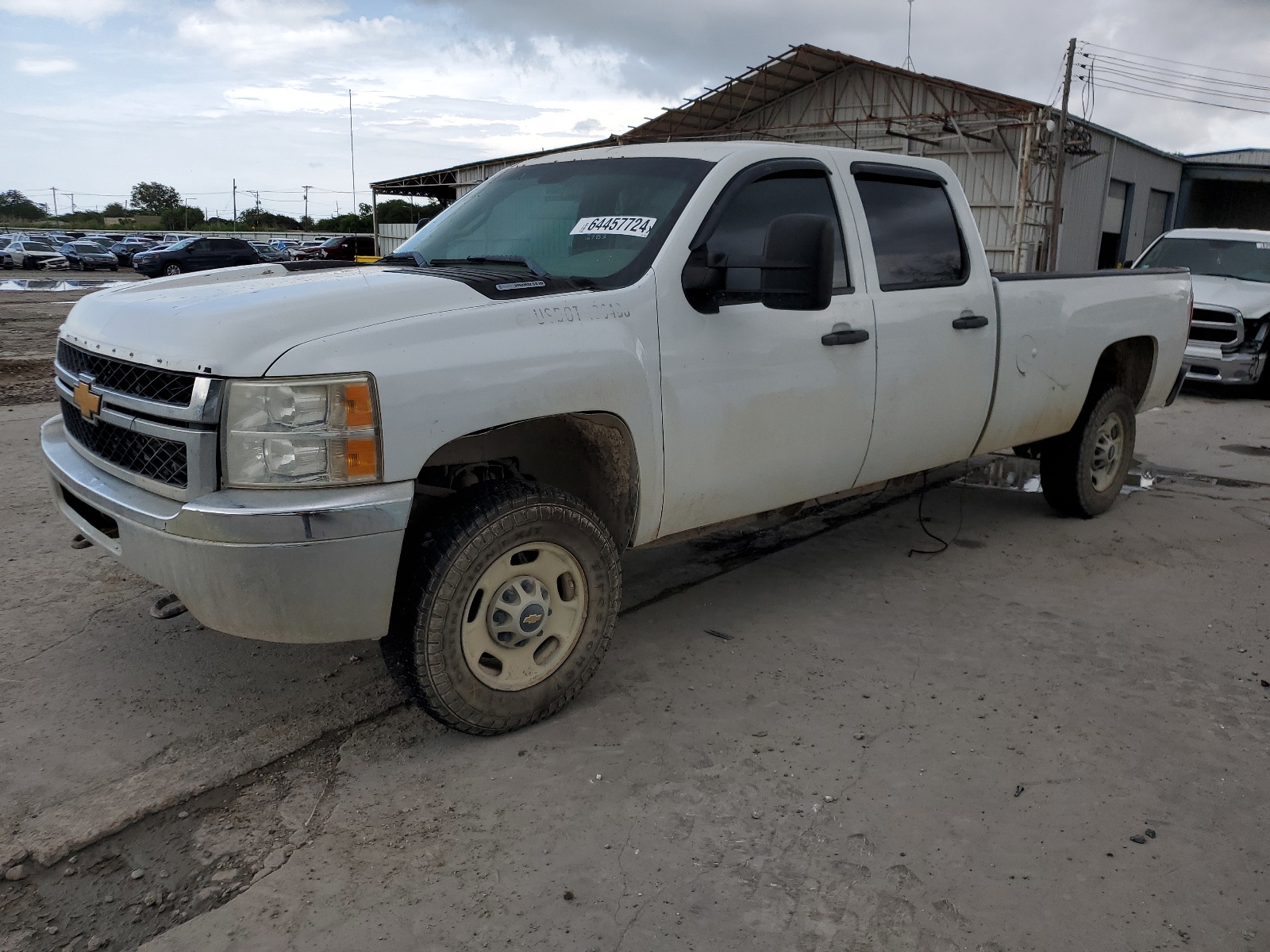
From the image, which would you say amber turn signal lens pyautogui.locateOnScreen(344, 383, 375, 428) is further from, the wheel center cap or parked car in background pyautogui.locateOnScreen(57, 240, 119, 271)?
parked car in background pyautogui.locateOnScreen(57, 240, 119, 271)

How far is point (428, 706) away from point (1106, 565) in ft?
12.2

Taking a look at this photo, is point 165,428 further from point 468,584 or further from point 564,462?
point 564,462

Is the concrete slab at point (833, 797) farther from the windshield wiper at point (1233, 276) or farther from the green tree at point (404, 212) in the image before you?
the green tree at point (404, 212)

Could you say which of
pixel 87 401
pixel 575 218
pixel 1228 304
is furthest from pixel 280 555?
pixel 1228 304

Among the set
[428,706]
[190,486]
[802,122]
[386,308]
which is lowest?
[428,706]

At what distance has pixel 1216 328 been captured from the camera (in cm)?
1113

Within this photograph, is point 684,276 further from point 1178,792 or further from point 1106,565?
point 1106,565

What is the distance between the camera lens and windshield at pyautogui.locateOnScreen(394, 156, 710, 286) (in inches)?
138

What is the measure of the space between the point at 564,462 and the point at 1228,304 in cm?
1032

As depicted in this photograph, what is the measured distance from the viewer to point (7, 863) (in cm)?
259

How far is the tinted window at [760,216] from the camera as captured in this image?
139 inches

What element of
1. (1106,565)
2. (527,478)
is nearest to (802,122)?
(1106,565)

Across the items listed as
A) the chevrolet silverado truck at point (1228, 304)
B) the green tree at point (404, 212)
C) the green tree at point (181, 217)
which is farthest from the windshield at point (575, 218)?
the green tree at point (181, 217)

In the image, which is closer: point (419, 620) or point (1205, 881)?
point (1205, 881)
